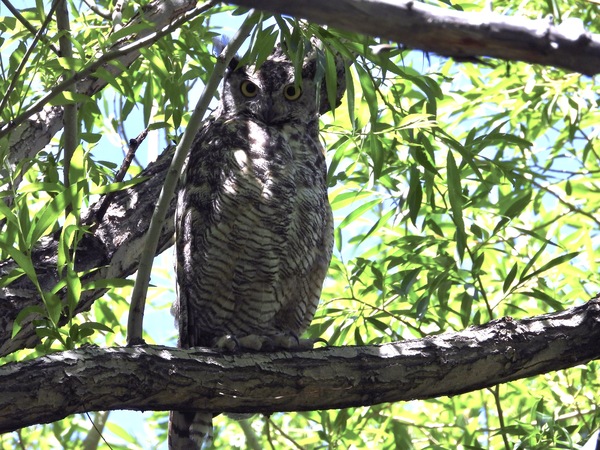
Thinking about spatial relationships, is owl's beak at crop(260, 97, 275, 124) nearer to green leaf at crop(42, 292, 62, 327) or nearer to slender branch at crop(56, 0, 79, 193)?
slender branch at crop(56, 0, 79, 193)

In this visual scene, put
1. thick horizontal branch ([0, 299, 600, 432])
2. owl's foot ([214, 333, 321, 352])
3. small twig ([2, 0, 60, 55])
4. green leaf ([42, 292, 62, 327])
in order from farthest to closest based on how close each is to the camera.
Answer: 1. owl's foot ([214, 333, 321, 352])
2. small twig ([2, 0, 60, 55])
3. green leaf ([42, 292, 62, 327])
4. thick horizontal branch ([0, 299, 600, 432])

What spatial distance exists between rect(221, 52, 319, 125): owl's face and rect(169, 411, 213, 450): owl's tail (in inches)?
35.8

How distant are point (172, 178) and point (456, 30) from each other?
0.98 m

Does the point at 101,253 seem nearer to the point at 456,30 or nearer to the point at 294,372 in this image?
the point at 294,372

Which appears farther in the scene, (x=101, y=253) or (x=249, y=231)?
(x=249, y=231)

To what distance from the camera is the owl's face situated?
8.60 ft

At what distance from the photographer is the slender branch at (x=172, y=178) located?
171cm

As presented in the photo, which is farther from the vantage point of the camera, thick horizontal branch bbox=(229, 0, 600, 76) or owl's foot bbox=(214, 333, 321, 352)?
owl's foot bbox=(214, 333, 321, 352)

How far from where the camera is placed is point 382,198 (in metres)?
2.71

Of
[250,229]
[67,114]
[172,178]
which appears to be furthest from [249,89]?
[172,178]

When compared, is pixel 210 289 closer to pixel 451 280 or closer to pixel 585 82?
pixel 451 280

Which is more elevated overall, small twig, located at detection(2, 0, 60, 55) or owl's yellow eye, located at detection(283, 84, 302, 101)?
owl's yellow eye, located at detection(283, 84, 302, 101)

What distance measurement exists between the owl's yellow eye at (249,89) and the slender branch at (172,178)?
84cm

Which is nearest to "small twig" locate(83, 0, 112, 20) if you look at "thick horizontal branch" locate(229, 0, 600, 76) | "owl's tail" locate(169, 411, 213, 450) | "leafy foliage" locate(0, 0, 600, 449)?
"leafy foliage" locate(0, 0, 600, 449)
